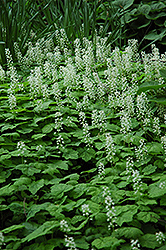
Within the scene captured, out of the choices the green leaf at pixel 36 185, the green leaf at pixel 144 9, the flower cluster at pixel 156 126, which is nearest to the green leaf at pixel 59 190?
the green leaf at pixel 36 185

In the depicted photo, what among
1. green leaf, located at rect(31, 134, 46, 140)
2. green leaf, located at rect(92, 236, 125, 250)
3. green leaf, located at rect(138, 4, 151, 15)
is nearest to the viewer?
green leaf, located at rect(92, 236, 125, 250)

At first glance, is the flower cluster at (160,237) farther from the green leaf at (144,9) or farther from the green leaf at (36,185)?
the green leaf at (144,9)

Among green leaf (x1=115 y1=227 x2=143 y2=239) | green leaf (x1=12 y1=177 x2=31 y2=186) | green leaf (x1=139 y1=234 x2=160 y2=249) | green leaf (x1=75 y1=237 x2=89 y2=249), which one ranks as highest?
green leaf (x1=12 y1=177 x2=31 y2=186)

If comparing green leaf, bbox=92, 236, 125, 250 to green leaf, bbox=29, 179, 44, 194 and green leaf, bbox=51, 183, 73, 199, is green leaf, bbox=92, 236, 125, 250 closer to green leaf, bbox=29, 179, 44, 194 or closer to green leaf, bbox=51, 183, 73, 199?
green leaf, bbox=51, 183, 73, 199

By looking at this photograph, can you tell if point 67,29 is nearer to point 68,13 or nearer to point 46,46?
point 68,13

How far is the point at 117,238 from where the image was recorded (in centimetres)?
194

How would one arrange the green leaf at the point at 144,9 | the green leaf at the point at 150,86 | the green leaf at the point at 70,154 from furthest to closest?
the green leaf at the point at 144,9 → the green leaf at the point at 150,86 → the green leaf at the point at 70,154

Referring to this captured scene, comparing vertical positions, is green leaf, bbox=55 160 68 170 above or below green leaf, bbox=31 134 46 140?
below

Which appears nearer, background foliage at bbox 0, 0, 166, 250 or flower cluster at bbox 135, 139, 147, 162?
background foliage at bbox 0, 0, 166, 250

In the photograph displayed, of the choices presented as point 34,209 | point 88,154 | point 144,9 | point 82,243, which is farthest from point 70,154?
point 144,9

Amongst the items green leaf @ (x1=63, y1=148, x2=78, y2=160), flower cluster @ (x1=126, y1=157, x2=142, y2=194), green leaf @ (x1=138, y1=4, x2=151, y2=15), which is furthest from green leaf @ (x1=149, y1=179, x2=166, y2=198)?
green leaf @ (x1=138, y1=4, x2=151, y2=15)

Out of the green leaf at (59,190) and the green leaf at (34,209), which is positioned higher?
the green leaf at (59,190)

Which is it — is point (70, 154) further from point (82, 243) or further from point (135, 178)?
point (82, 243)

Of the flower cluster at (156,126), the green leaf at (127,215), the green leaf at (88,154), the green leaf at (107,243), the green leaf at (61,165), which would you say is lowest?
the green leaf at (107,243)
